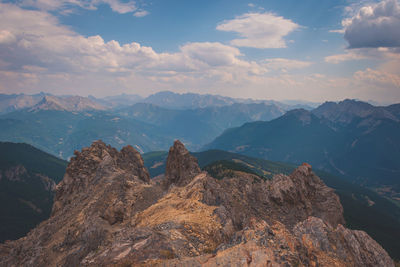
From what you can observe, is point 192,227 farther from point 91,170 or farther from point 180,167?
point 91,170

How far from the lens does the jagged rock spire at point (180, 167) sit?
7338cm

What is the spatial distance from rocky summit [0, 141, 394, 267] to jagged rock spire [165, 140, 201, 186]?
1.47ft

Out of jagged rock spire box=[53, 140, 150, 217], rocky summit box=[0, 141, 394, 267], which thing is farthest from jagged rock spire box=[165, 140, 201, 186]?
jagged rock spire box=[53, 140, 150, 217]

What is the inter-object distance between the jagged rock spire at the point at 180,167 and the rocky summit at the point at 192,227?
447 millimetres

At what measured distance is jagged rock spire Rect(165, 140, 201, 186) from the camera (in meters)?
73.4

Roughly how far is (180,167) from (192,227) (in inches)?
2178

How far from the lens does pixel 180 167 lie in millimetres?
79312

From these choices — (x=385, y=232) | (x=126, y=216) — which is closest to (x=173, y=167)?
(x=126, y=216)

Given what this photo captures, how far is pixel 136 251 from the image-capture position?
1895cm

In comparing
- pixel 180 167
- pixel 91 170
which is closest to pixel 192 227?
pixel 180 167

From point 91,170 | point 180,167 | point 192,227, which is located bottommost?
point 91,170

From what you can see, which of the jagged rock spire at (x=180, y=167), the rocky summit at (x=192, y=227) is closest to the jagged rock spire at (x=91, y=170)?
the rocky summit at (x=192, y=227)

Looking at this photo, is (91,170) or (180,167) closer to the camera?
(180,167)

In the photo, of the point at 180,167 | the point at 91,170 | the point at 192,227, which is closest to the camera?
the point at 192,227
